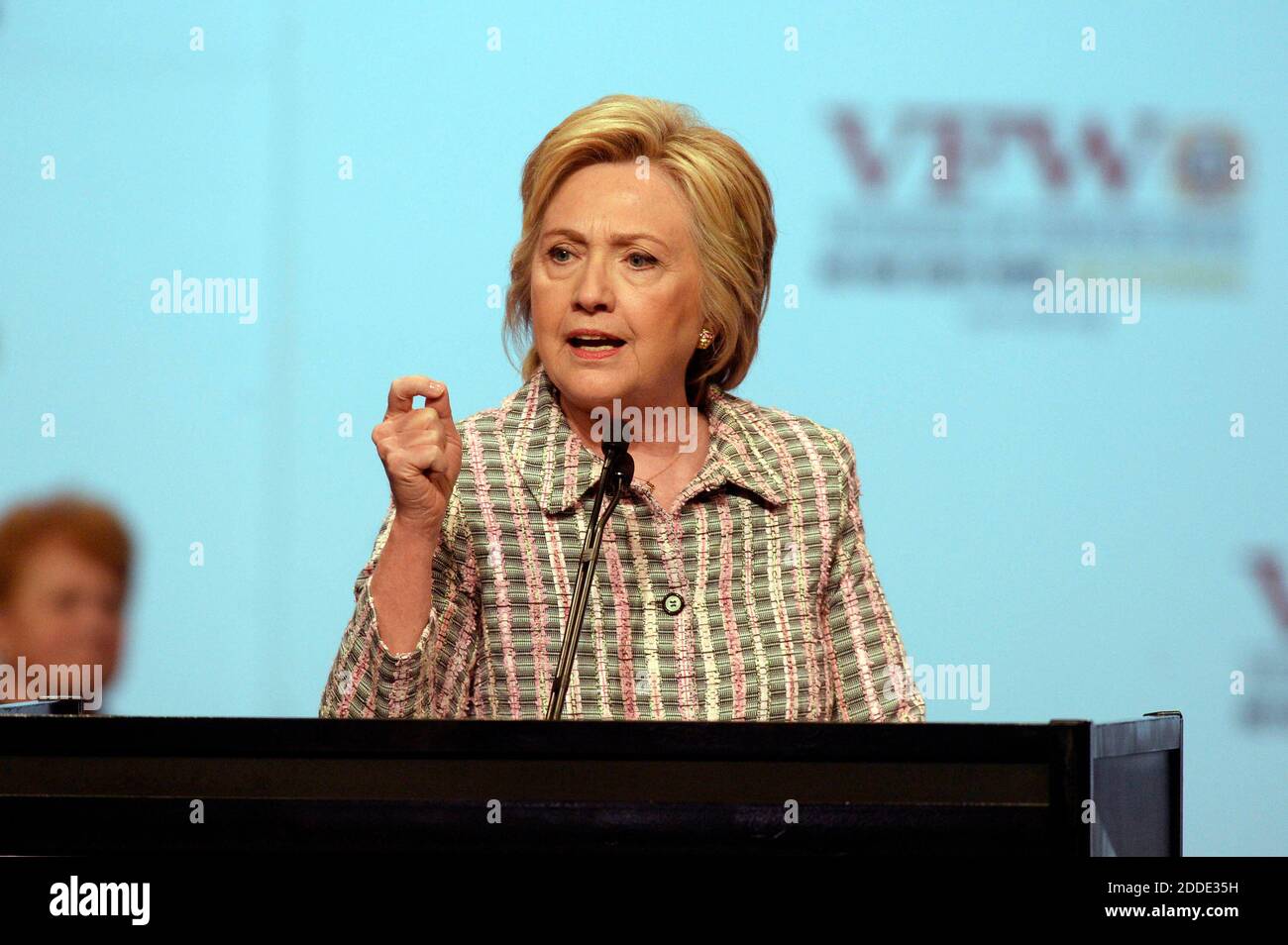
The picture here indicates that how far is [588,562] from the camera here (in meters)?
1.53

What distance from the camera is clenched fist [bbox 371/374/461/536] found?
60.2 inches

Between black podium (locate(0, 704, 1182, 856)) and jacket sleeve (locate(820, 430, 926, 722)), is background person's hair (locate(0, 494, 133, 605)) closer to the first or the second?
jacket sleeve (locate(820, 430, 926, 722))

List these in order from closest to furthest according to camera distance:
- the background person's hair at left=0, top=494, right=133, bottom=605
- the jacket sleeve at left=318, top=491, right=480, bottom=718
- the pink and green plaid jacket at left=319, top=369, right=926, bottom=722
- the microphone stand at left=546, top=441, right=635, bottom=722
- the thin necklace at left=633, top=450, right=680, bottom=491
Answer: the microphone stand at left=546, top=441, right=635, bottom=722 < the jacket sleeve at left=318, top=491, right=480, bottom=718 < the pink and green plaid jacket at left=319, top=369, right=926, bottom=722 < the thin necklace at left=633, top=450, right=680, bottom=491 < the background person's hair at left=0, top=494, right=133, bottom=605

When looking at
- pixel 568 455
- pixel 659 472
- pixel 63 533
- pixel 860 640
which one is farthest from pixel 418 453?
pixel 63 533

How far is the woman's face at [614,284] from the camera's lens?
186cm

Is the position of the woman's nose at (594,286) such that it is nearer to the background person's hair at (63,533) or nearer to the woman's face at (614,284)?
the woman's face at (614,284)

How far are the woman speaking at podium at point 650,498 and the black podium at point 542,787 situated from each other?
49cm

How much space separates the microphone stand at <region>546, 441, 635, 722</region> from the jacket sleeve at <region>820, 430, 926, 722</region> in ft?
1.19

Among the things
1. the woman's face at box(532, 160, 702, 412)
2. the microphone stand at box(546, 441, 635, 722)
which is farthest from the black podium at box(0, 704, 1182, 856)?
the woman's face at box(532, 160, 702, 412)

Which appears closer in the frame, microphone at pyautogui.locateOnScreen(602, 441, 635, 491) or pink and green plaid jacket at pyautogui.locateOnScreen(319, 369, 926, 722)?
microphone at pyautogui.locateOnScreen(602, 441, 635, 491)

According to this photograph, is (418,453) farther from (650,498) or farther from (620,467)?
Result: (650,498)
